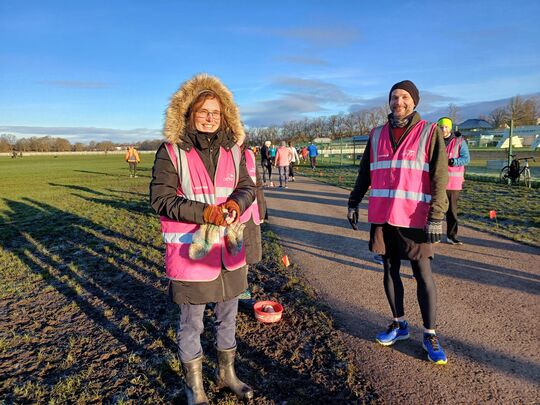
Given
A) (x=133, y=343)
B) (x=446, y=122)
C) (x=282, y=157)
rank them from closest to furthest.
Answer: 1. (x=133, y=343)
2. (x=446, y=122)
3. (x=282, y=157)

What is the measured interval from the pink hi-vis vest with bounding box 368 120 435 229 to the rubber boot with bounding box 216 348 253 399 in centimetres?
156

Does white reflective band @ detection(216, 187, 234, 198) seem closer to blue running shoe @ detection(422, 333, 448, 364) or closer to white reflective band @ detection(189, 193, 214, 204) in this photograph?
white reflective band @ detection(189, 193, 214, 204)

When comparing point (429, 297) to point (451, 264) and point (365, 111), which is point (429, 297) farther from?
point (365, 111)

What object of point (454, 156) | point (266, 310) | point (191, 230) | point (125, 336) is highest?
point (454, 156)

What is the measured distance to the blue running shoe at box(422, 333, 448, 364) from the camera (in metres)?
2.89

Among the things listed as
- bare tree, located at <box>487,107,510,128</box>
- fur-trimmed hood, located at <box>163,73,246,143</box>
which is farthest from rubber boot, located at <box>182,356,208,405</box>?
bare tree, located at <box>487,107,510,128</box>

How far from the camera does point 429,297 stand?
9.65ft

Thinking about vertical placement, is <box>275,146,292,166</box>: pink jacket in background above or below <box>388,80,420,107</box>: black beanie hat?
below

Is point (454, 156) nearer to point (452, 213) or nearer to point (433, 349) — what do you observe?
point (452, 213)

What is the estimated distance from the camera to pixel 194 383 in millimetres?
2500

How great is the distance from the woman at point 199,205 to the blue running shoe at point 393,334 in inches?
51.0

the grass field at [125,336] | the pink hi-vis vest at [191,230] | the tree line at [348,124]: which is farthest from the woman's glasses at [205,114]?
the tree line at [348,124]

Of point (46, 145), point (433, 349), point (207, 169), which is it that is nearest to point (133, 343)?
point (207, 169)

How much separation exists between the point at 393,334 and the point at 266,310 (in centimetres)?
124
